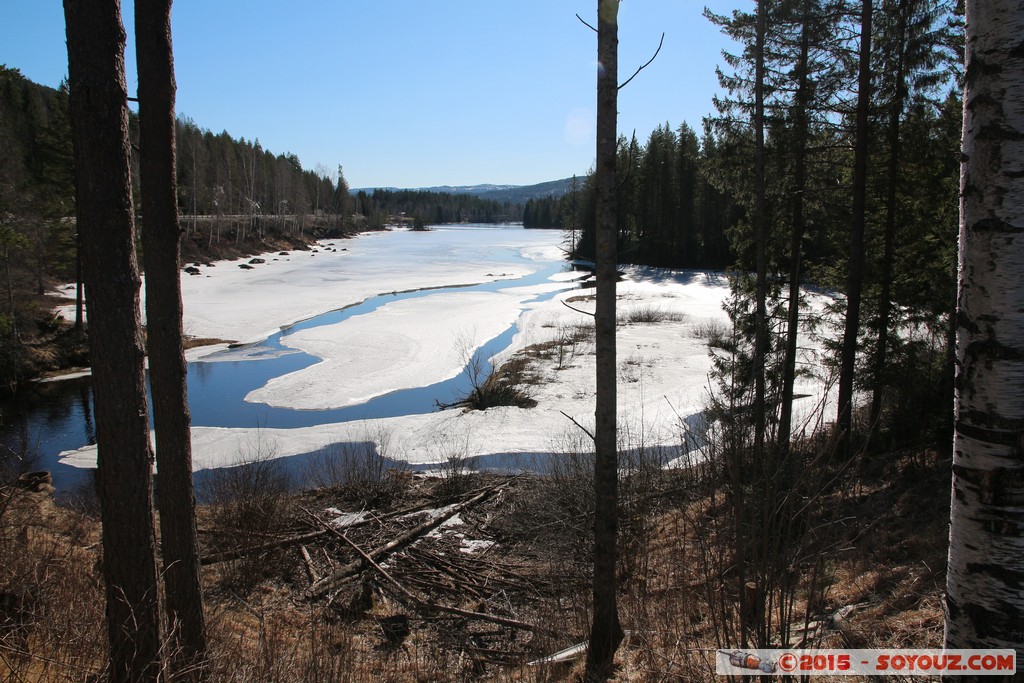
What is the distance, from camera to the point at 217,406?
18.8m

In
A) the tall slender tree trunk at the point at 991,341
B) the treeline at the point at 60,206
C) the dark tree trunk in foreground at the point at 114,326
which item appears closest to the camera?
the tall slender tree trunk at the point at 991,341

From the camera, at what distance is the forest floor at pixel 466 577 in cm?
433

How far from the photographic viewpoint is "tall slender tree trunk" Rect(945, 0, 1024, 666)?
6.11ft

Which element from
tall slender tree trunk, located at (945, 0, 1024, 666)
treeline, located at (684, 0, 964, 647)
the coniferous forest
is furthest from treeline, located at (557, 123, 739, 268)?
tall slender tree trunk, located at (945, 0, 1024, 666)

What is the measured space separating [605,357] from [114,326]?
12.1 ft

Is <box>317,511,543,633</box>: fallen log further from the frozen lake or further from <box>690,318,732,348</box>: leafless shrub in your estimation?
<box>690,318,732,348</box>: leafless shrub

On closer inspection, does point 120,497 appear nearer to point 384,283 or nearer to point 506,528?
point 506,528

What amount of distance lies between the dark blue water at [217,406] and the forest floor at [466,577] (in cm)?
459

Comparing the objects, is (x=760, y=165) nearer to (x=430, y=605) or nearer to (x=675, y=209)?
(x=430, y=605)

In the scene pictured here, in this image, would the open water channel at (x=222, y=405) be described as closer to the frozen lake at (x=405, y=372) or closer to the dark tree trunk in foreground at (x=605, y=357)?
the frozen lake at (x=405, y=372)

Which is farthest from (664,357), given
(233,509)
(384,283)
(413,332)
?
(384,283)

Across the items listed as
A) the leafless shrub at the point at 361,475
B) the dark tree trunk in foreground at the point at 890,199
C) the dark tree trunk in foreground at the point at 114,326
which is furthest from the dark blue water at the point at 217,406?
the dark tree trunk in foreground at the point at 890,199

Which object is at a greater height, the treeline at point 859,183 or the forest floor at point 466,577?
the treeline at point 859,183

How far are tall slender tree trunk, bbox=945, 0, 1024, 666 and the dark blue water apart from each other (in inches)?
604
